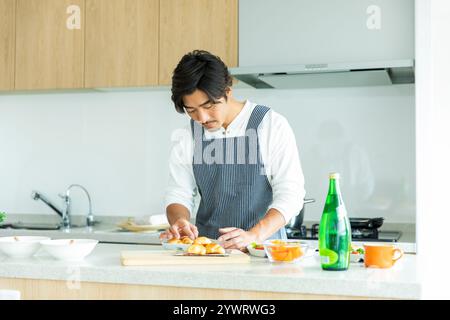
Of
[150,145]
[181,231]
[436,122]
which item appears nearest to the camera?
[181,231]

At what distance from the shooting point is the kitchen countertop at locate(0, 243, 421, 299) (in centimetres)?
158

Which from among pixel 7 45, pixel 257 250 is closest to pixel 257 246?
pixel 257 250

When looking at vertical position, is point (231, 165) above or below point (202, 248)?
above

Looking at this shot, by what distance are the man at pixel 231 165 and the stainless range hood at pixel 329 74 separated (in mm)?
706

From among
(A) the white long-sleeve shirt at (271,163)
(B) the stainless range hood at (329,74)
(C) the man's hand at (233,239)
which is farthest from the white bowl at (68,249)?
(B) the stainless range hood at (329,74)

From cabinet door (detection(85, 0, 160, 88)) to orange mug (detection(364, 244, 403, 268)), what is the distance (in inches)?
80.6

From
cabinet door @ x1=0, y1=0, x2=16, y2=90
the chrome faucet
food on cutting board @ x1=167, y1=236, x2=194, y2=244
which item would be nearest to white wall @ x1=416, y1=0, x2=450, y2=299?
food on cutting board @ x1=167, y1=236, x2=194, y2=244

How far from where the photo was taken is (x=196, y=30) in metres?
3.48

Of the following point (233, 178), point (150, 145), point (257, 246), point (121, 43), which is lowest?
point (257, 246)

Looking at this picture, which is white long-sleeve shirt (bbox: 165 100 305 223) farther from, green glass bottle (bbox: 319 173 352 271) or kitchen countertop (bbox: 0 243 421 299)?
green glass bottle (bbox: 319 173 352 271)

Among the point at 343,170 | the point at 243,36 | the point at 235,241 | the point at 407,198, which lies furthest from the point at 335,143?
the point at 235,241

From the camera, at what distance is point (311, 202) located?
3479mm

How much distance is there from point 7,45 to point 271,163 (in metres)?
2.14

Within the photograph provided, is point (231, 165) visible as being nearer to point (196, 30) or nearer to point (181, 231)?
point (181, 231)
